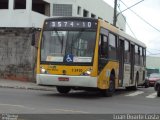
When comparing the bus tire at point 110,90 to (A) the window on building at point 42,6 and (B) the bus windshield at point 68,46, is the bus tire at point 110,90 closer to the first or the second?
(B) the bus windshield at point 68,46

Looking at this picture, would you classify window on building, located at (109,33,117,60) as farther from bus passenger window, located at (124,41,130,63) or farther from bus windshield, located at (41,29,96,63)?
bus passenger window, located at (124,41,130,63)

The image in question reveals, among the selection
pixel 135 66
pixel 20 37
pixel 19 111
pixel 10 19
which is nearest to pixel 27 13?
pixel 10 19

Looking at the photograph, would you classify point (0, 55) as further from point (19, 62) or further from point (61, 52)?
point (61, 52)

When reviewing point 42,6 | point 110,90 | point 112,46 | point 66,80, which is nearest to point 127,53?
point 112,46

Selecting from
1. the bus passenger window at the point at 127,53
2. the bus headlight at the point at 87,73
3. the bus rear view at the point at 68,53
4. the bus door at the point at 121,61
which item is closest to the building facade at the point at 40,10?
the bus passenger window at the point at 127,53

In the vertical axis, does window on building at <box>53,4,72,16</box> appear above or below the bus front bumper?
above

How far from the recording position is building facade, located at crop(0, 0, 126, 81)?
1351 inches

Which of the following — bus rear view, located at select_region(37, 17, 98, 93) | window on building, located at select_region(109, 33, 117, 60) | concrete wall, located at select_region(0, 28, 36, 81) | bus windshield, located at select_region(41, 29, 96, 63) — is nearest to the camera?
bus rear view, located at select_region(37, 17, 98, 93)

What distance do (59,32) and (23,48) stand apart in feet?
44.6

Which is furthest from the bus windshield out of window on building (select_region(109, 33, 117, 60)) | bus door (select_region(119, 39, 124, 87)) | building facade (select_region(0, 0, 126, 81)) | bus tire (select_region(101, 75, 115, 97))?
building facade (select_region(0, 0, 126, 81))

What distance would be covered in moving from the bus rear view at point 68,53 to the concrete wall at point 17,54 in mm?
13027

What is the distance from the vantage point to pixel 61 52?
20.8 metres

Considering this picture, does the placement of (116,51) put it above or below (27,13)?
below

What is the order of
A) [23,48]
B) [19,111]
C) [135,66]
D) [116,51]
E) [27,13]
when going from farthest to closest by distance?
[27,13] → [23,48] → [135,66] → [116,51] → [19,111]
